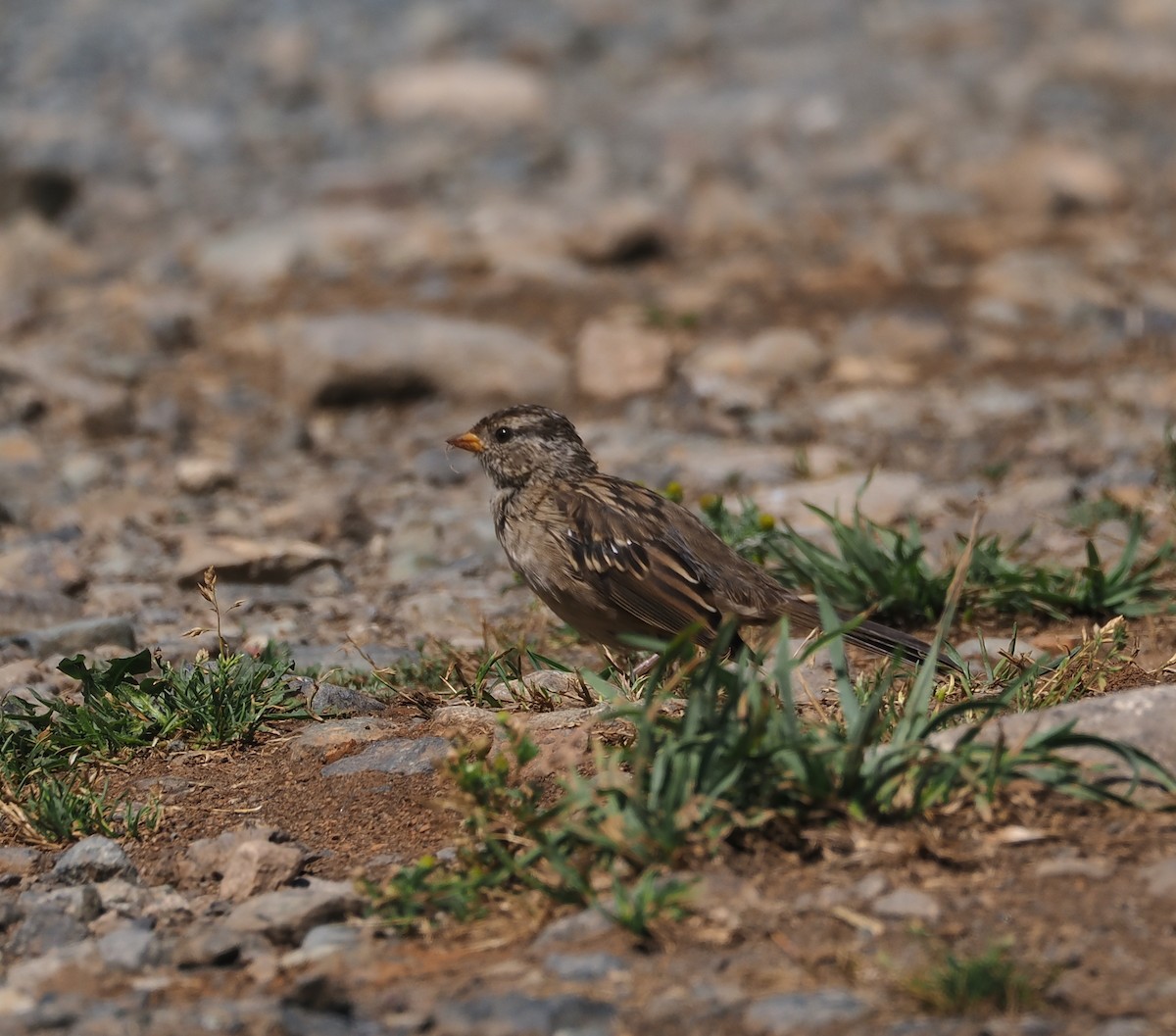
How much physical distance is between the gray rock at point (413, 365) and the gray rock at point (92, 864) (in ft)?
20.5

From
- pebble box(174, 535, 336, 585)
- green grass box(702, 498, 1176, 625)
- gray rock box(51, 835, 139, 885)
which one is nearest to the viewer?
gray rock box(51, 835, 139, 885)

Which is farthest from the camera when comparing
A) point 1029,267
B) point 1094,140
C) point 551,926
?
point 1094,140

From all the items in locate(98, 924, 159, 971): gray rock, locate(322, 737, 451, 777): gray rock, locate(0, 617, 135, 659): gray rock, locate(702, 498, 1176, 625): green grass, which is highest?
locate(0, 617, 135, 659): gray rock

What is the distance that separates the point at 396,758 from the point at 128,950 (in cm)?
135

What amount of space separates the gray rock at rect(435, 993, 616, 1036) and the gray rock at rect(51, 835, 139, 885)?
1.34 metres

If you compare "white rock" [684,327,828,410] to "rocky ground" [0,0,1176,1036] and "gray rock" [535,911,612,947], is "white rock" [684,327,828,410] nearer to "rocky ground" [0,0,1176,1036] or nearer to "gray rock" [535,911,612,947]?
"rocky ground" [0,0,1176,1036]

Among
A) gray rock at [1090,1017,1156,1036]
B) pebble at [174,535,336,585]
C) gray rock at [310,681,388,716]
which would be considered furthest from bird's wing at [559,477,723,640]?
gray rock at [1090,1017,1156,1036]

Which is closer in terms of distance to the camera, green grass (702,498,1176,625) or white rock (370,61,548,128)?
green grass (702,498,1176,625)

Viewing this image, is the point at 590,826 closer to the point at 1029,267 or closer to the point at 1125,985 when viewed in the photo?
the point at 1125,985

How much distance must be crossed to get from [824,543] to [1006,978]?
425cm

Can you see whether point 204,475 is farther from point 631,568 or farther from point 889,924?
point 889,924

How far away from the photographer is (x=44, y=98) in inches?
643

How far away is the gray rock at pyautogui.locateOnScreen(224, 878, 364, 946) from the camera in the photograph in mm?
4055

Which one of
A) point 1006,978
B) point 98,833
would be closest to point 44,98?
point 98,833
